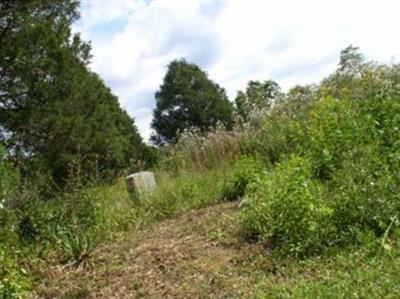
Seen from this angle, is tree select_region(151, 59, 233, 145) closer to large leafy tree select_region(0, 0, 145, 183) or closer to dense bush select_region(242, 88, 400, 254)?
large leafy tree select_region(0, 0, 145, 183)

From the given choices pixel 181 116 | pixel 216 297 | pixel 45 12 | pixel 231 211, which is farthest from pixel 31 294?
pixel 181 116

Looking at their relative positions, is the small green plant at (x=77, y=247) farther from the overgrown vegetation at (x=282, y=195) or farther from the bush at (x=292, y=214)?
the bush at (x=292, y=214)

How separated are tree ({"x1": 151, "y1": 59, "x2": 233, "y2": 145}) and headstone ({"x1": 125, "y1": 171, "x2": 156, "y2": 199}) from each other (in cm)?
2592

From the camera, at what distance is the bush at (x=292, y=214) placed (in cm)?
487

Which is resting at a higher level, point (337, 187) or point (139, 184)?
point (139, 184)

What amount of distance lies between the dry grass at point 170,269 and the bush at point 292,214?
0.68ft

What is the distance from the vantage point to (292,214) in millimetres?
5000

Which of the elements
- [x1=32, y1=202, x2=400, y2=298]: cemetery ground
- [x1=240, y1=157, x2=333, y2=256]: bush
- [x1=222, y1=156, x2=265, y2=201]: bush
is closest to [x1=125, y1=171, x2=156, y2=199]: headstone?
[x1=222, y1=156, x2=265, y2=201]: bush

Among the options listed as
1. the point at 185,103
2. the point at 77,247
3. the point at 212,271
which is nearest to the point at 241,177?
the point at 77,247

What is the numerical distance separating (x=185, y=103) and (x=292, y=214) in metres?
30.8

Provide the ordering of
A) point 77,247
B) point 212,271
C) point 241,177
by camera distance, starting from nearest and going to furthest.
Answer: point 212,271
point 77,247
point 241,177

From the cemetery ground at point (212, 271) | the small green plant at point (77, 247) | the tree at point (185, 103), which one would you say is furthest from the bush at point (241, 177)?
the tree at point (185, 103)

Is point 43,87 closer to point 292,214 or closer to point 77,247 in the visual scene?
point 77,247

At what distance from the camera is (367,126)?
21.1ft
